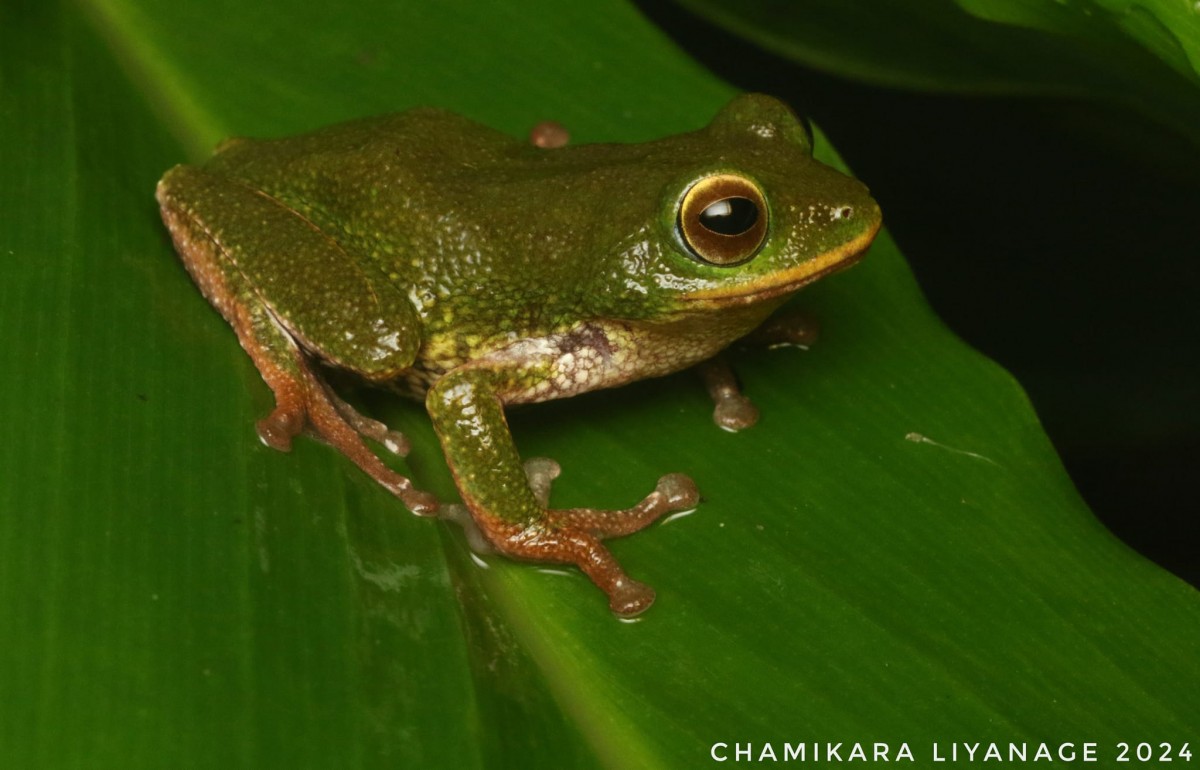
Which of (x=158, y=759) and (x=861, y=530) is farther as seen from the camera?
(x=861, y=530)

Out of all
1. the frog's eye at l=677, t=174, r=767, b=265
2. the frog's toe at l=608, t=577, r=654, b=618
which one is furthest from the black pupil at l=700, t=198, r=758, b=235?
the frog's toe at l=608, t=577, r=654, b=618

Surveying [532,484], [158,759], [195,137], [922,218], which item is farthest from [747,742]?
[922,218]

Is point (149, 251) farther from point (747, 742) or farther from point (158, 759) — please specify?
point (747, 742)

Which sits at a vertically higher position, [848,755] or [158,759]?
[158,759]

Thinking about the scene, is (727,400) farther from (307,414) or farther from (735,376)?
(307,414)

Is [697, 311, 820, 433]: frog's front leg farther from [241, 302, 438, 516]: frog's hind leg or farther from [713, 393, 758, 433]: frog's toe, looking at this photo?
[241, 302, 438, 516]: frog's hind leg

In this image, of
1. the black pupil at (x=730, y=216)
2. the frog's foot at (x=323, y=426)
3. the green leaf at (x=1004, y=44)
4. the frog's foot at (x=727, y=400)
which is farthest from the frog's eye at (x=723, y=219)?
the frog's foot at (x=323, y=426)

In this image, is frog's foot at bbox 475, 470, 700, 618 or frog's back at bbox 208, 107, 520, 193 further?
frog's back at bbox 208, 107, 520, 193
